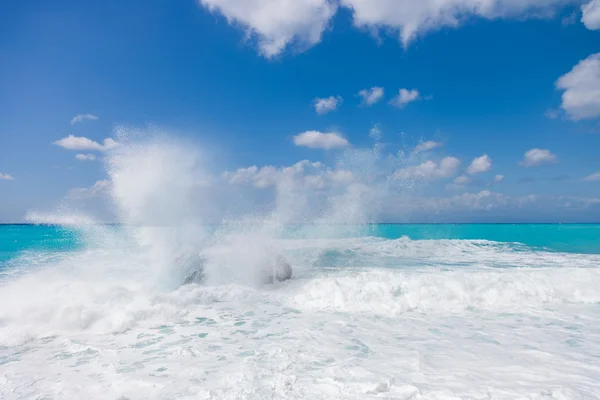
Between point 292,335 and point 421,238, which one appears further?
point 421,238

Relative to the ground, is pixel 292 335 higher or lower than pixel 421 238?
lower

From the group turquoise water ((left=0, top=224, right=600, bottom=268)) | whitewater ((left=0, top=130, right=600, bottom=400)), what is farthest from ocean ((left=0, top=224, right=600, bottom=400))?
turquoise water ((left=0, top=224, right=600, bottom=268))

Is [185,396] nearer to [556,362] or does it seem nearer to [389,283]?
[556,362]

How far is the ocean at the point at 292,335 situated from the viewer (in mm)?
4477

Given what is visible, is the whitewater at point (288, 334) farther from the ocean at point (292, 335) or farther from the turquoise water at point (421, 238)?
the turquoise water at point (421, 238)

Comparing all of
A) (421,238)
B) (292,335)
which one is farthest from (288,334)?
(421,238)

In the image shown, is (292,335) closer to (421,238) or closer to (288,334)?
(288,334)

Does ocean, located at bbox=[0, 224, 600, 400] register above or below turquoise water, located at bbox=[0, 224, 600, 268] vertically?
below

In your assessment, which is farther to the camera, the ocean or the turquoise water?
the turquoise water

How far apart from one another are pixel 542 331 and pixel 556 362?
1.87 metres

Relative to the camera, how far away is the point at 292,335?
6574 millimetres

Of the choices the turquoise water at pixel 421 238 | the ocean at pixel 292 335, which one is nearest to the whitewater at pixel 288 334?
the ocean at pixel 292 335

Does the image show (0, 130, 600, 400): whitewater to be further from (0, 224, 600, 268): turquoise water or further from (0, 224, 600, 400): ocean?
(0, 224, 600, 268): turquoise water

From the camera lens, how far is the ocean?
4.48 m
